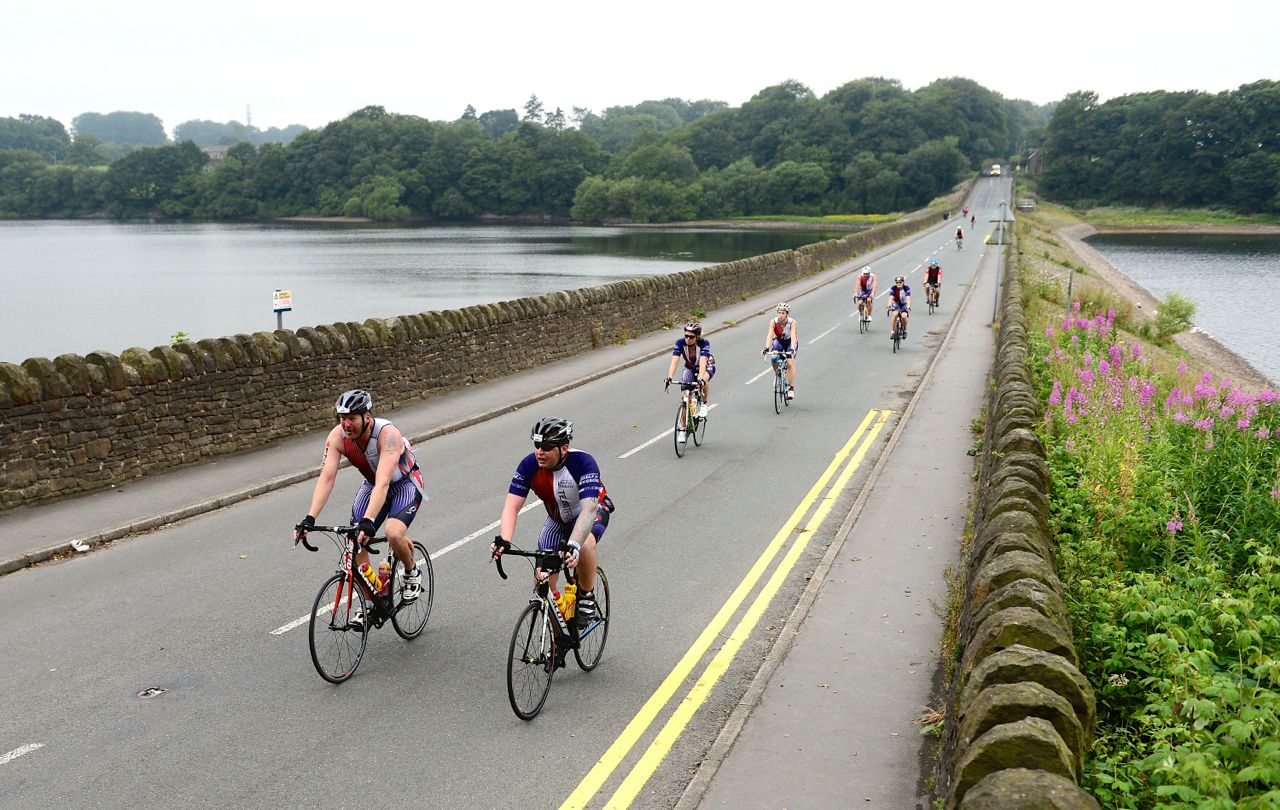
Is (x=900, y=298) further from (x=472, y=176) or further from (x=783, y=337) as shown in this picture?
(x=472, y=176)

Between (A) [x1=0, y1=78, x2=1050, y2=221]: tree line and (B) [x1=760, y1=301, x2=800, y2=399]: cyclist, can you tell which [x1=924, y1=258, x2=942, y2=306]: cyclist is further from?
(A) [x1=0, y1=78, x2=1050, y2=221]: tree line

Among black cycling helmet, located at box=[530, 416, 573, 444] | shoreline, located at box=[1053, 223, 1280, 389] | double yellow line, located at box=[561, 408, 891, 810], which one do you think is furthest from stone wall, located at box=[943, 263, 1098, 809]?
shoreline, located at box=[1053, 223, 1280, 389]

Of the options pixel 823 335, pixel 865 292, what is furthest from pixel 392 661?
pixel 865 292

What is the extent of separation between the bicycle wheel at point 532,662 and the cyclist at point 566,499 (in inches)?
16.5

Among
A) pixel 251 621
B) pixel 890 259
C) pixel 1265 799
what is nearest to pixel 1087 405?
pixel 1265 799

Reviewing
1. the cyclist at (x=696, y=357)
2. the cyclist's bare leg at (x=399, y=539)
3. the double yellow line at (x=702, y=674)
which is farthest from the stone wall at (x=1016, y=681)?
the cyclist at (x=696, y=357)

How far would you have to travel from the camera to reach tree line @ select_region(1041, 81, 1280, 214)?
13275cm

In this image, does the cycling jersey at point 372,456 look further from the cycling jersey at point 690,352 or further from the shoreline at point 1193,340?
the shoreline at point 1193,340

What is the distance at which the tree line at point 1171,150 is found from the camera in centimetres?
13275

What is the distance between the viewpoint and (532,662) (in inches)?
278

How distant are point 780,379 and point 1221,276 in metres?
71.7

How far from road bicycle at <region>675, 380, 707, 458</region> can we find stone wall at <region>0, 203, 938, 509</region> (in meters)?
6.06

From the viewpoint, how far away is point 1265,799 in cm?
436

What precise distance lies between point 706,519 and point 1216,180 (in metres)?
150
